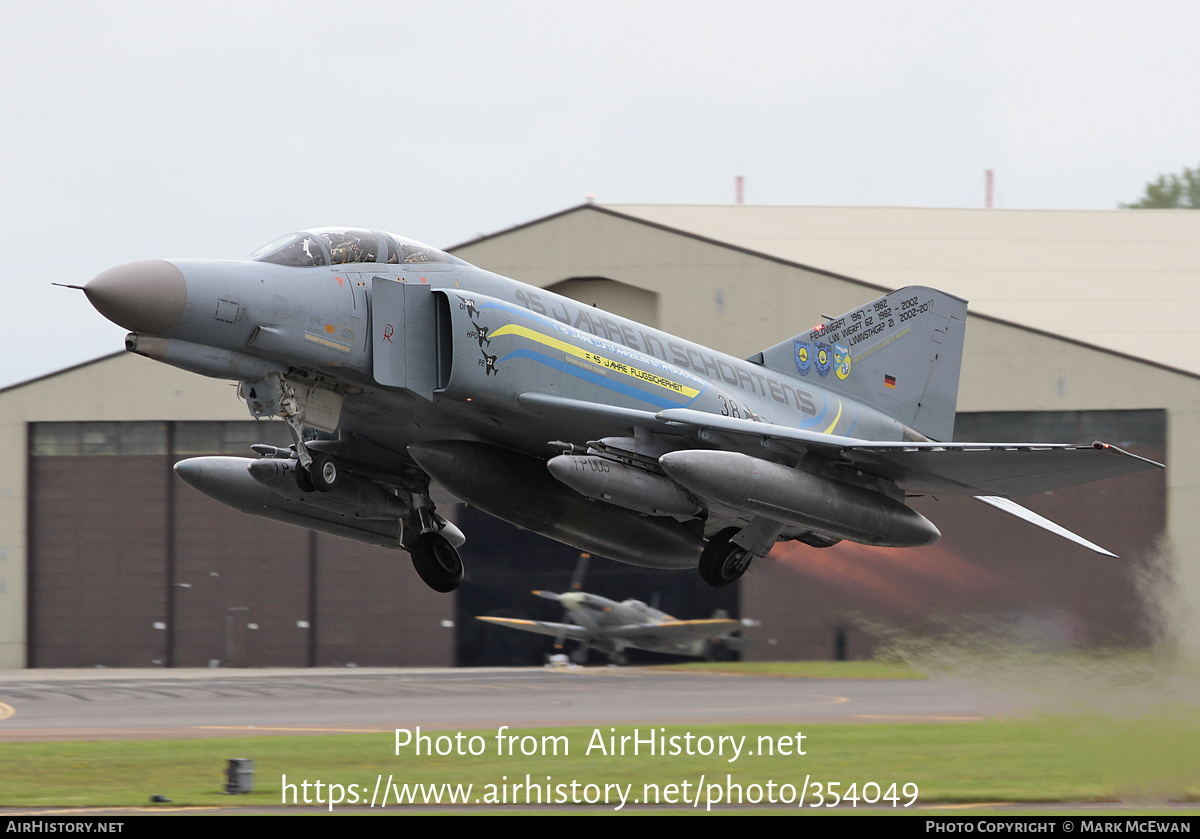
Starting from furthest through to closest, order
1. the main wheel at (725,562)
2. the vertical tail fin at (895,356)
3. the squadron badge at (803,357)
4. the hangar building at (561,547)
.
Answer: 1. the hangar building at (561,547)
2. the vertical tail fin at (895,356)
3. the squadron badge at (803,357)
4. the main wheel at (725,562)

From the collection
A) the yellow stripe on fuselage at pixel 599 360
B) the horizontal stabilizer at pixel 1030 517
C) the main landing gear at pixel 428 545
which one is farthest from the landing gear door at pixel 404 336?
the horizontal stabilizer at pixel 1030 517

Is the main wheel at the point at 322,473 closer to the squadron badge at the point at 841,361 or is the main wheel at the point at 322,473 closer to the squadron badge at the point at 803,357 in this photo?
the squadron badge at the point at 803,357

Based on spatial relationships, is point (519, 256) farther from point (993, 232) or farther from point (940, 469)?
point (940, 469)

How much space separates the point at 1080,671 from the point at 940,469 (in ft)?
15.1

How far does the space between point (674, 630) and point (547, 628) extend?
3.43 meters

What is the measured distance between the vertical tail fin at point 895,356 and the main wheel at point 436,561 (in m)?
4.92

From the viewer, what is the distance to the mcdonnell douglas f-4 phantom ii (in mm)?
11945

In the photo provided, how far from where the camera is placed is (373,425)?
14000mm

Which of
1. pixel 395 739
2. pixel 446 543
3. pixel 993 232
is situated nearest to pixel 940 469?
pixel 446 543

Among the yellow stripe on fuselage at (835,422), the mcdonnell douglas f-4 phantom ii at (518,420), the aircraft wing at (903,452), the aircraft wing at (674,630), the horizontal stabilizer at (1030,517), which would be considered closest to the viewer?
the mcdonnell douglas f-4 phantom ii at (518,420)

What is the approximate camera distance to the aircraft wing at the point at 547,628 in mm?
33156

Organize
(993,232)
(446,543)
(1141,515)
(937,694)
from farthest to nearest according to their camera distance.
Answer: (993,232), (1141,515), (937,694), (446,543)

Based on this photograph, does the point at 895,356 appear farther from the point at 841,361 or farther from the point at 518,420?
the point at 518,420

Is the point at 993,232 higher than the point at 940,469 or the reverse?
higher
